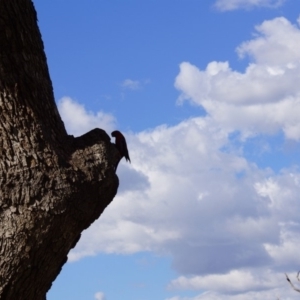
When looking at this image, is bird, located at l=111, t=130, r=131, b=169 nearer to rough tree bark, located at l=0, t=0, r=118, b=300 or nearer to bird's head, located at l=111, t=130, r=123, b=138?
bird's head, located at l=111, t=130, r=123, b=138

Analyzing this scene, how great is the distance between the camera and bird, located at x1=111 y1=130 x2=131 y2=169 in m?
6.30

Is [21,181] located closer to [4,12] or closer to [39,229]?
[39,229]

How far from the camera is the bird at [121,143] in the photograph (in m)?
6.30

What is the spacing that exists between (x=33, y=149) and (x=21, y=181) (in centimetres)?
27

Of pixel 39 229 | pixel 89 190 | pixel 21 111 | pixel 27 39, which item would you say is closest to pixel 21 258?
pixel 39 229

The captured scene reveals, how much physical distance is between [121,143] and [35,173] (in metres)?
1.20

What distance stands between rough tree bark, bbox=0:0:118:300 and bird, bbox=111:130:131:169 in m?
0.29

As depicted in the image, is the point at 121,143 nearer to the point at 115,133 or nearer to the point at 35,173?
the point at 115,133

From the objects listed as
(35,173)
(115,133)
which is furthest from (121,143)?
(35,173)

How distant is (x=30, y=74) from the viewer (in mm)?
5684

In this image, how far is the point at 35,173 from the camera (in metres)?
5.31

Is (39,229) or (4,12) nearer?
(39,229)

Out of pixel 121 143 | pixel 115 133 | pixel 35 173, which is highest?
pixel 115 133

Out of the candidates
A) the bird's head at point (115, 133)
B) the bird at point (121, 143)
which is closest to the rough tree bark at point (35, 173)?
the bird at point (121, 143)
